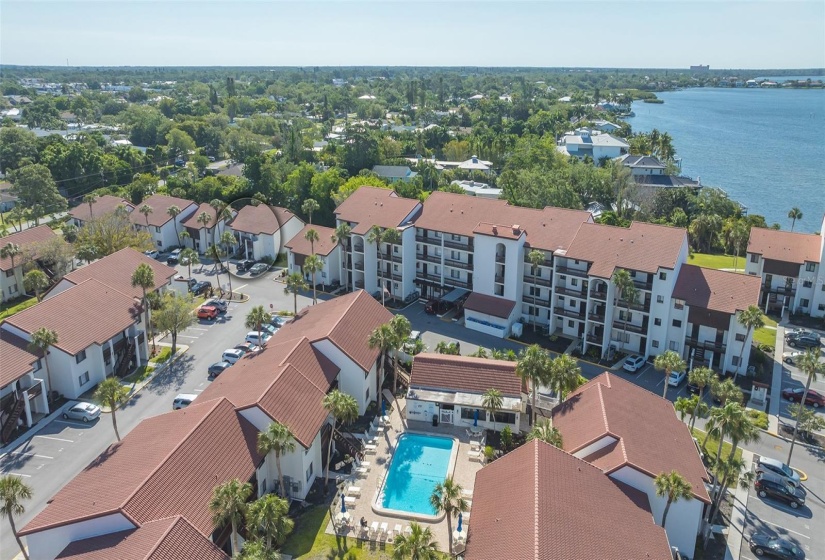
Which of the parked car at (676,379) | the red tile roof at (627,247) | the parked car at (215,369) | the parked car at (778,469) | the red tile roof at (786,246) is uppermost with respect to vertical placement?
the red tile roof at (627,247)

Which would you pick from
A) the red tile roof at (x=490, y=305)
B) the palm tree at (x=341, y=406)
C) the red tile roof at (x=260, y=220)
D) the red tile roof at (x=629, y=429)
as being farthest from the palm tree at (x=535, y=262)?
the red tile roof at (x=260, y=220)

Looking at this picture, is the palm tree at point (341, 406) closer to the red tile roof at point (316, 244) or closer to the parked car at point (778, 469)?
the parked car at point (778, 469)

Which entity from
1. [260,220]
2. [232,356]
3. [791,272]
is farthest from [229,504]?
[791,272]

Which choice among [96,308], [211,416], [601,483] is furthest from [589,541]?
[96,308]

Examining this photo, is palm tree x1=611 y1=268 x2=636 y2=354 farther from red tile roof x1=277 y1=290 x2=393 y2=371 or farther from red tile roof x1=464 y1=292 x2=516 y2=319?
red tile roof x1=277 y1=290 x2=393 y2=371

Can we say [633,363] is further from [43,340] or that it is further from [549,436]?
[43,340]
